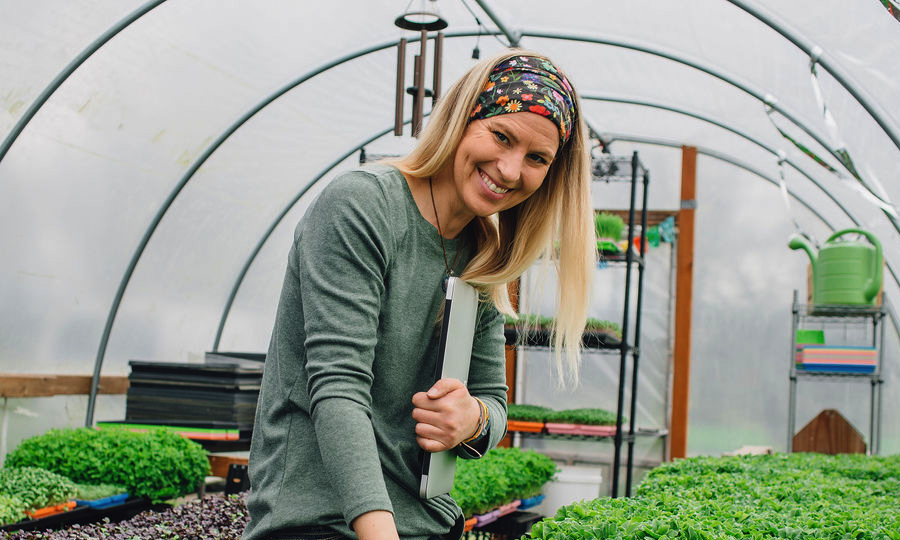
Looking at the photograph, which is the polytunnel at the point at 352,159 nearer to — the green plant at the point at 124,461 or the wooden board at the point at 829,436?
the wooden board at the point at 829,436

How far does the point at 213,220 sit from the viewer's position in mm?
6238

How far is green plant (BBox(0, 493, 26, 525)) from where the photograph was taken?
3.16 meters

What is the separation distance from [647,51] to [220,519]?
427 centimetres

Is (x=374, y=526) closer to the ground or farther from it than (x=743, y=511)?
farther from it

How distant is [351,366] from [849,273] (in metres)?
5.58

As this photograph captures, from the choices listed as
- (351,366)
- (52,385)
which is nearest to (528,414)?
(52,385)

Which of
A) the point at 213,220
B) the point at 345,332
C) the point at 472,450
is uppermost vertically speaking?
the point at 213,220

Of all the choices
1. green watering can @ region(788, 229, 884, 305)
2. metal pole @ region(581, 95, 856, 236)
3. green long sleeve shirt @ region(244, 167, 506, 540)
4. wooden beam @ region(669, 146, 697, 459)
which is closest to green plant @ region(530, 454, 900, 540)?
green long sleeve shirt @ region(244, 167, 506, 540)

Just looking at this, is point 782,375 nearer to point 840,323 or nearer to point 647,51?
point 840,323

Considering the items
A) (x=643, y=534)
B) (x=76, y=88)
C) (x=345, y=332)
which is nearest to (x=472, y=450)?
(x=345, y=332)

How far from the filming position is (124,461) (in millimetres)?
3877

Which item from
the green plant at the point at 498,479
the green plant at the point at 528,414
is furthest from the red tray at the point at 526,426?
the green plant at the point at 498,479

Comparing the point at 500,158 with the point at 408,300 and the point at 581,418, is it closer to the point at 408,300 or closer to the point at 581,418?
the point at 408,300

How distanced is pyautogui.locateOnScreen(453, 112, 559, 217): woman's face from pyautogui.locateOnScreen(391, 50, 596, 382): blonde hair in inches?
2.2
